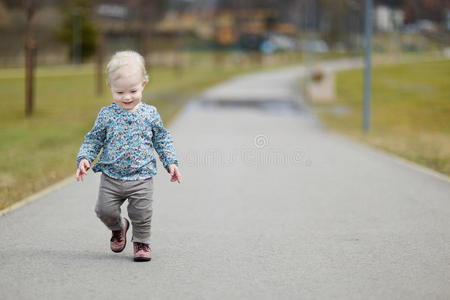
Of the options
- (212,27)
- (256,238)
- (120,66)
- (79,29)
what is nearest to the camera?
(120,66)

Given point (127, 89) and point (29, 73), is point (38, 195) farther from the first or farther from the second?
point (29, 73)

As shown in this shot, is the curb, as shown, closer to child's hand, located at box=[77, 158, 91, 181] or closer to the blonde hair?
child's hand, located at box=[77, 158, 91, 181]

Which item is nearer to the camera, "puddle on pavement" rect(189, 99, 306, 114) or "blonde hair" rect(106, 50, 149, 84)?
"blonde hair" rect(106, 50, 149, 84)

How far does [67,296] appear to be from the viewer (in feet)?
13.8

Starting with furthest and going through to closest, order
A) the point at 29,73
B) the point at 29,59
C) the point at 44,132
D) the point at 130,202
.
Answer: the point at 29,59, the point at 29,73, the point at 44,132, the point at 130,202

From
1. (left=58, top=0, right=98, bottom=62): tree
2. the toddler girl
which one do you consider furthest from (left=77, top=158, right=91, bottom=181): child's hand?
(left=58, top=0, right=98, bottom=62): tree

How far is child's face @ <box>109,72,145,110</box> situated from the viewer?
4.91m

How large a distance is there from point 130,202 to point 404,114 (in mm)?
19945

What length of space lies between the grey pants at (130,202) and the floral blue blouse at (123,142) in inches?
2.2

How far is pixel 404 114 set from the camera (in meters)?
A: 23.8

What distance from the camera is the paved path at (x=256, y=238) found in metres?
4.45

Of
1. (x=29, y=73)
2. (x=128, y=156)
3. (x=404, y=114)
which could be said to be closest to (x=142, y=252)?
(x=128, y=156)

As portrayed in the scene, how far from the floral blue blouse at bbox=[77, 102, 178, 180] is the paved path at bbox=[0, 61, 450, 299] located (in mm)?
695

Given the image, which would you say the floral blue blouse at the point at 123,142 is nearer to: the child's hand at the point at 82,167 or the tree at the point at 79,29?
the child's hand at the point at 82,167
